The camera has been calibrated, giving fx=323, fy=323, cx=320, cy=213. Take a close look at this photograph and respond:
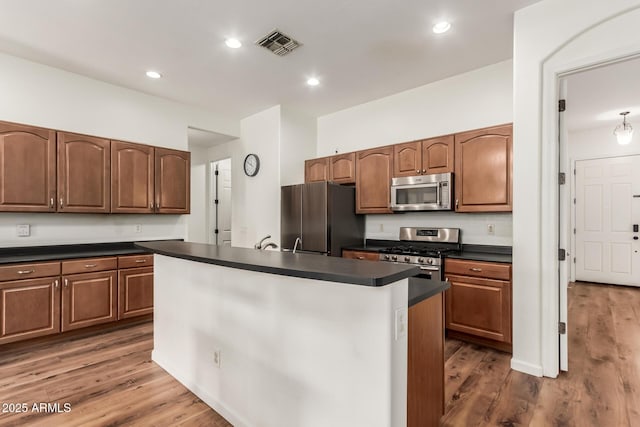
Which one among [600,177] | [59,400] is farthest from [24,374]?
[600,177]

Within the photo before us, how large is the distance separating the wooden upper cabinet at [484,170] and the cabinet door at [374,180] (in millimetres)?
856

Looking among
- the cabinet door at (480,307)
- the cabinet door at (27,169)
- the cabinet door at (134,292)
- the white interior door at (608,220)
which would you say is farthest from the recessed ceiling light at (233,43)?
the white interior door at (608,220)

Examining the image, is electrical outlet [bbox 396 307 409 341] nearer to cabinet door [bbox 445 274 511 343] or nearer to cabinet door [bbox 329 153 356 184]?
cabinet door [bbox 445 274 511 343]

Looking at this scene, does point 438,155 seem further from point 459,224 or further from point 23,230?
point 23,230

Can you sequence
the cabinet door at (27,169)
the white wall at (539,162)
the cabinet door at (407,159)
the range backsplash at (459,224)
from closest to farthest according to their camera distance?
the white wall at (539,162), the cabinet door at (27,169), the range backsplash at (459,224), the cabinet door at (407,159)

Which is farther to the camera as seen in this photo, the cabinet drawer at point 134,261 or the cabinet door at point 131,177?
the cabinet door at point 131,177

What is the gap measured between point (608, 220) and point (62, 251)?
8159 millimetres

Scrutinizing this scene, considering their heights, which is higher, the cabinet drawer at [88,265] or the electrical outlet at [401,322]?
the electrical outlet at [401,322]

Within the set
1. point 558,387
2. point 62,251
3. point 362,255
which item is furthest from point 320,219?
point 62,251

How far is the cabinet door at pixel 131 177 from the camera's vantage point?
12.4 ft

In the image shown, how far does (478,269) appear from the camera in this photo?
3027 millimetres

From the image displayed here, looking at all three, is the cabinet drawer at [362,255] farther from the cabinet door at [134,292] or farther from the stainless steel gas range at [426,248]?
the cabinet door at [134,292]

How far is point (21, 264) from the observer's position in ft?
9.76

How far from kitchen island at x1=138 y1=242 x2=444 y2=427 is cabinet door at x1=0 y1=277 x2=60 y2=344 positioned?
1630 millimetres
